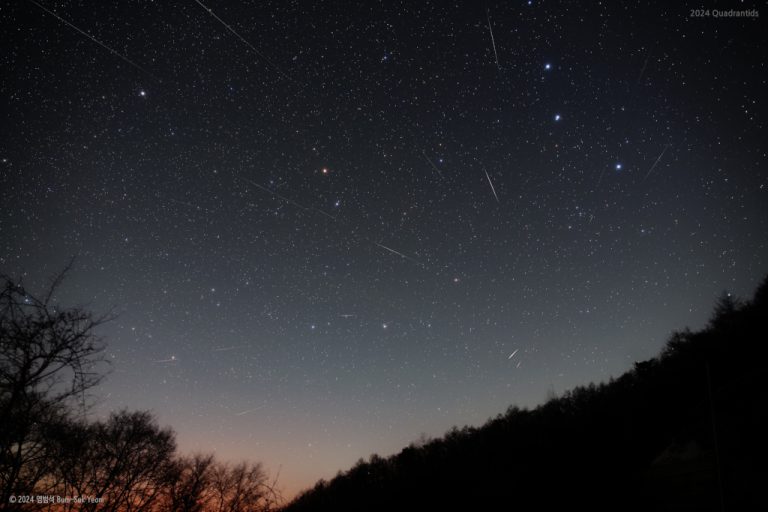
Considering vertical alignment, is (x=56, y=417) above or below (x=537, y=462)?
above

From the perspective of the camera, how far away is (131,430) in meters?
24.0

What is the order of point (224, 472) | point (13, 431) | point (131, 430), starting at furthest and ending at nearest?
point (224, 472) < point (131, 430) < point (13, 431)

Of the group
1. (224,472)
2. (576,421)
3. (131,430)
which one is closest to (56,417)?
(131,430)

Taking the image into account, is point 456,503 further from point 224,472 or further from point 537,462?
point 224,472

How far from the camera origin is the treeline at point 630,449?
19.1 ft

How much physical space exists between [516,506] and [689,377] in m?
11.8

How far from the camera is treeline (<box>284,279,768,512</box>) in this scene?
19.1 feet

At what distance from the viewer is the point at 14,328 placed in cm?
468

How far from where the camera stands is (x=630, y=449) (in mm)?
19453

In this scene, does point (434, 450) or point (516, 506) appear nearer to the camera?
point (516, 506)

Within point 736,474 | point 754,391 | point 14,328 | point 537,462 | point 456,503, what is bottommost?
point 456,503

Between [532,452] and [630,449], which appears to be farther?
[532,452]

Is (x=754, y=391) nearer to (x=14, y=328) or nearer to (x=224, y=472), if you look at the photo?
(x=14, y=328)

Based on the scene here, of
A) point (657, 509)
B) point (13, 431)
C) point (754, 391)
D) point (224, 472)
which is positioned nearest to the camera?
point (13, 431)
